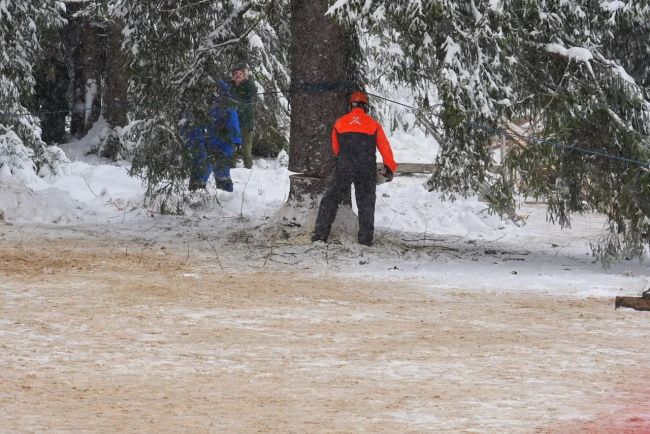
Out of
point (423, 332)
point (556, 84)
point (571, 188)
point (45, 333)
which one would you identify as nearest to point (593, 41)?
point (556, 84)

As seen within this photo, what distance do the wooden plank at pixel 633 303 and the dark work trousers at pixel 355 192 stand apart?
381 cm

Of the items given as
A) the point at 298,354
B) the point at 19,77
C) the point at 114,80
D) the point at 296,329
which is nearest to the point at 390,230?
the point at 19,77

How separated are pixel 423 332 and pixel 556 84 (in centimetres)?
532

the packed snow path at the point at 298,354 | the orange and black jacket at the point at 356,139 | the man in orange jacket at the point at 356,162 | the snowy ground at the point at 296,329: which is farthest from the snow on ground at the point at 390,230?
the orange and black jacket at the point at 356,139

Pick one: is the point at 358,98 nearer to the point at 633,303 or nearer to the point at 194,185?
the point at 194,185

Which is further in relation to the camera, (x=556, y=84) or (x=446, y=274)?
(x=556, y=84)

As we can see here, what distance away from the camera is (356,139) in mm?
13289

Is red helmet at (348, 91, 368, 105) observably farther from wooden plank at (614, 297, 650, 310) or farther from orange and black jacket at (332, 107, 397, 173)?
wooden plank at (614, 297, 650, 310)

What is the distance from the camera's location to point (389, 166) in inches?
535

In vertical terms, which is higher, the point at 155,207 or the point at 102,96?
the point at 102,96

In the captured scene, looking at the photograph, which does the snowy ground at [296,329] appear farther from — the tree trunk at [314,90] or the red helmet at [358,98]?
the red helmet at [358,98]

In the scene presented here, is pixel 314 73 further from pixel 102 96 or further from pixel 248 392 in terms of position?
pixel 102 96

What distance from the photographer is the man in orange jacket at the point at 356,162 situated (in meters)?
13.3

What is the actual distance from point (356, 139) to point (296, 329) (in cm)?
469
